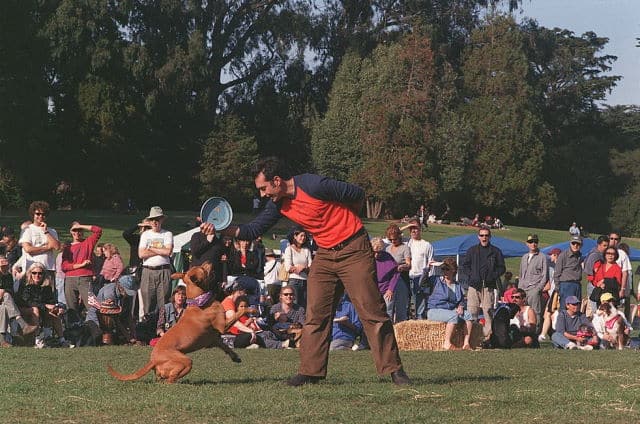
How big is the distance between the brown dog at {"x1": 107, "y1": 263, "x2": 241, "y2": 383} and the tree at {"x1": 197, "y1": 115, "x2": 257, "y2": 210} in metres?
44.6

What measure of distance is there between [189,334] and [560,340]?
8299 millimetres

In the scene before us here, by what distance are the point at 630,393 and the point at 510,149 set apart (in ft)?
183

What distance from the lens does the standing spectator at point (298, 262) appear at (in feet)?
51.3

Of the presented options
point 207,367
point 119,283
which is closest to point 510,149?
point 119,283

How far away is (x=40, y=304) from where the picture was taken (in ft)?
46.5

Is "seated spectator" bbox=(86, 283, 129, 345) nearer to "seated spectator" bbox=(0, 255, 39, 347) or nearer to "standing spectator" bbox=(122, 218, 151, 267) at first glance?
"seated spectator" bbox=(0, 255, 39, 347)

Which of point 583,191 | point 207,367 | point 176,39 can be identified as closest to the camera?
point 207,367

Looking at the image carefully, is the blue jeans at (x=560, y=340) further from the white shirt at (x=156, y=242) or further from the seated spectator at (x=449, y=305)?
the white shirt at (x=156, y=242)

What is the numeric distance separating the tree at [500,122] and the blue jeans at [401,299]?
46.8 metres

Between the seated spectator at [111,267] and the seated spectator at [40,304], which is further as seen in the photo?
the seated spectator at [111,267]

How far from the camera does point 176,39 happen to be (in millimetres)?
54844

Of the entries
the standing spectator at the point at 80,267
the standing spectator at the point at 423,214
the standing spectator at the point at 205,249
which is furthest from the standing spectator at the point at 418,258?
the standing spectator at the point at 423,214

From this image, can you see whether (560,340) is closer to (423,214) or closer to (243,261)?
(243,261)

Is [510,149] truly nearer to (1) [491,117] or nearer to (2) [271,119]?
(1) [491,117]
